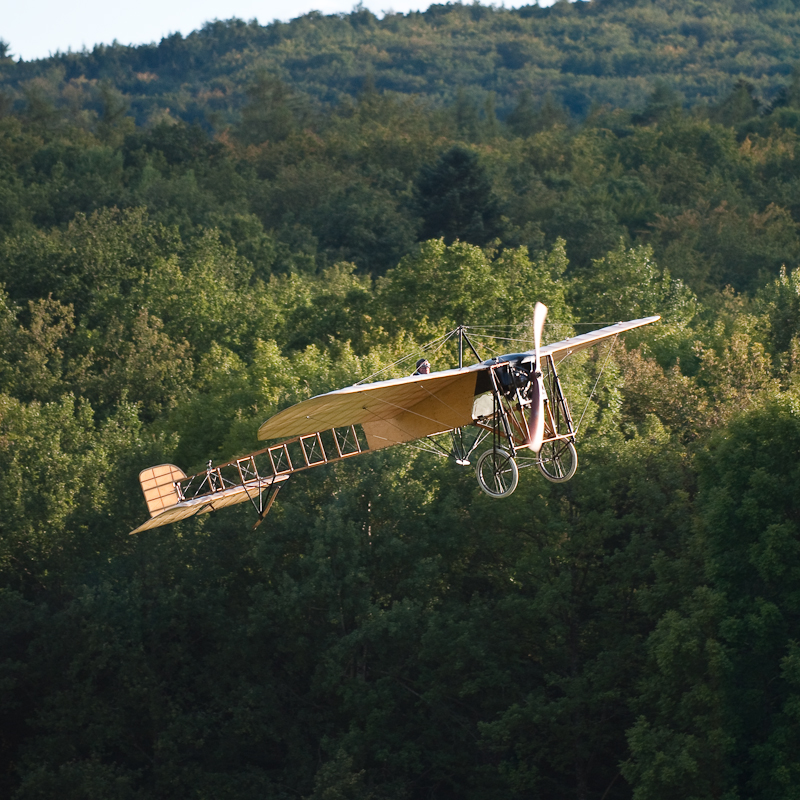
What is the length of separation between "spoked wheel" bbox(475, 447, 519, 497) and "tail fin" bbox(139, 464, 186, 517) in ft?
27.2

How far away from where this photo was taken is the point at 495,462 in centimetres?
2155

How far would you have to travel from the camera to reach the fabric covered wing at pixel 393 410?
2039cm

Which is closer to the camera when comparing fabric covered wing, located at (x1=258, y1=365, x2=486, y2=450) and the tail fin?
fabric covered wing, located at (x1=258, y1=365, x2=486, y2=450)

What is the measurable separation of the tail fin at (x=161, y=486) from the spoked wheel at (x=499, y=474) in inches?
326

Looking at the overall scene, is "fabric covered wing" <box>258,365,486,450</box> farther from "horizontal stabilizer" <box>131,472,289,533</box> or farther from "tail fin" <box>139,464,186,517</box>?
"tail fin" <box>139,464,186,517</box>

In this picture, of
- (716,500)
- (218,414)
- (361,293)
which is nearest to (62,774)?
(218,414)

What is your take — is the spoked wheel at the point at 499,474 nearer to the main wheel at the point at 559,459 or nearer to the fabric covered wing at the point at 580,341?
the main wheel at the point at 559,459

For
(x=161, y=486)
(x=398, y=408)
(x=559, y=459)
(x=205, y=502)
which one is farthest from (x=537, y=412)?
(x=161, y=486)

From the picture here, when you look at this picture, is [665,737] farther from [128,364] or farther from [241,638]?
[128,364]

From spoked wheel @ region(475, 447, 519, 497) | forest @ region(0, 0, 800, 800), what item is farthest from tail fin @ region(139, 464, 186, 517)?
forest @ region(0, 0, 800, 800)

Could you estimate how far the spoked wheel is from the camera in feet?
69.1

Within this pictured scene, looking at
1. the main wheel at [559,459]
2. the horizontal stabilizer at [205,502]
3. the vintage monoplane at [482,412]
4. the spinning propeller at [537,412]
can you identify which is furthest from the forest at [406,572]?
the spinning propeller at [537,412]

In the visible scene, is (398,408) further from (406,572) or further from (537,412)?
(406,572)

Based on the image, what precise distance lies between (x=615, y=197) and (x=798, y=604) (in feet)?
235
